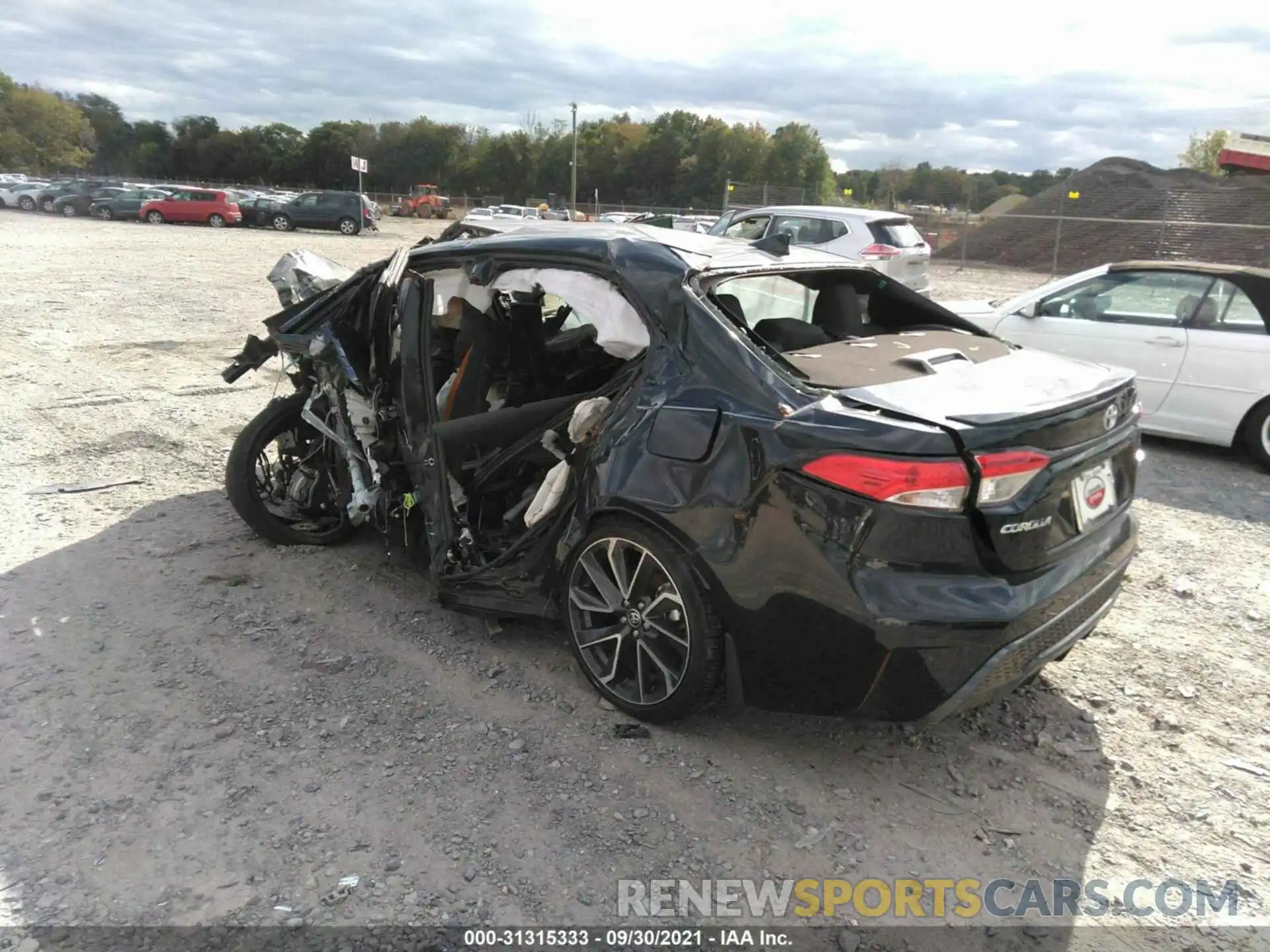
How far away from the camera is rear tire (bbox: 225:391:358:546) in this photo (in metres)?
4.55

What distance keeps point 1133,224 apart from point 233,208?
3240 centimetres

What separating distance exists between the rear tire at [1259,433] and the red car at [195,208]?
3661 cm

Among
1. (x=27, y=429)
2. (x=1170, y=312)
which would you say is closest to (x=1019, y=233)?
(x=1170, y=312)

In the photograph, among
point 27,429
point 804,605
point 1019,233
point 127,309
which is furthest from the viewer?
point 1019,233

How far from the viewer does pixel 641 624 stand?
10.2 ft

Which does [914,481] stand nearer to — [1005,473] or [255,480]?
[1005,473]

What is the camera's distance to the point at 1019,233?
30625mm

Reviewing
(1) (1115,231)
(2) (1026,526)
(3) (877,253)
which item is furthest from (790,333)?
(1) (1115,231)

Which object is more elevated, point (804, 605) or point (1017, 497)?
point (1017, 497)

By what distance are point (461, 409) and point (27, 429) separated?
178 inches

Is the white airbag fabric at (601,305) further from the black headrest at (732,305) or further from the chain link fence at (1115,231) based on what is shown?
the chain link fence at (1115,231)

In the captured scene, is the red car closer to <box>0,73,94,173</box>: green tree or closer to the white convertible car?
the white convertible car

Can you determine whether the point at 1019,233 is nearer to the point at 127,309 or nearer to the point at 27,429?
the point at 127,309

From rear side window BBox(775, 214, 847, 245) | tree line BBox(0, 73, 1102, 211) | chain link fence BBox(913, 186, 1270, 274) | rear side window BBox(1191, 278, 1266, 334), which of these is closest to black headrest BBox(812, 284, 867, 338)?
rear side window BBox(1191, 278, 1266, 334)
